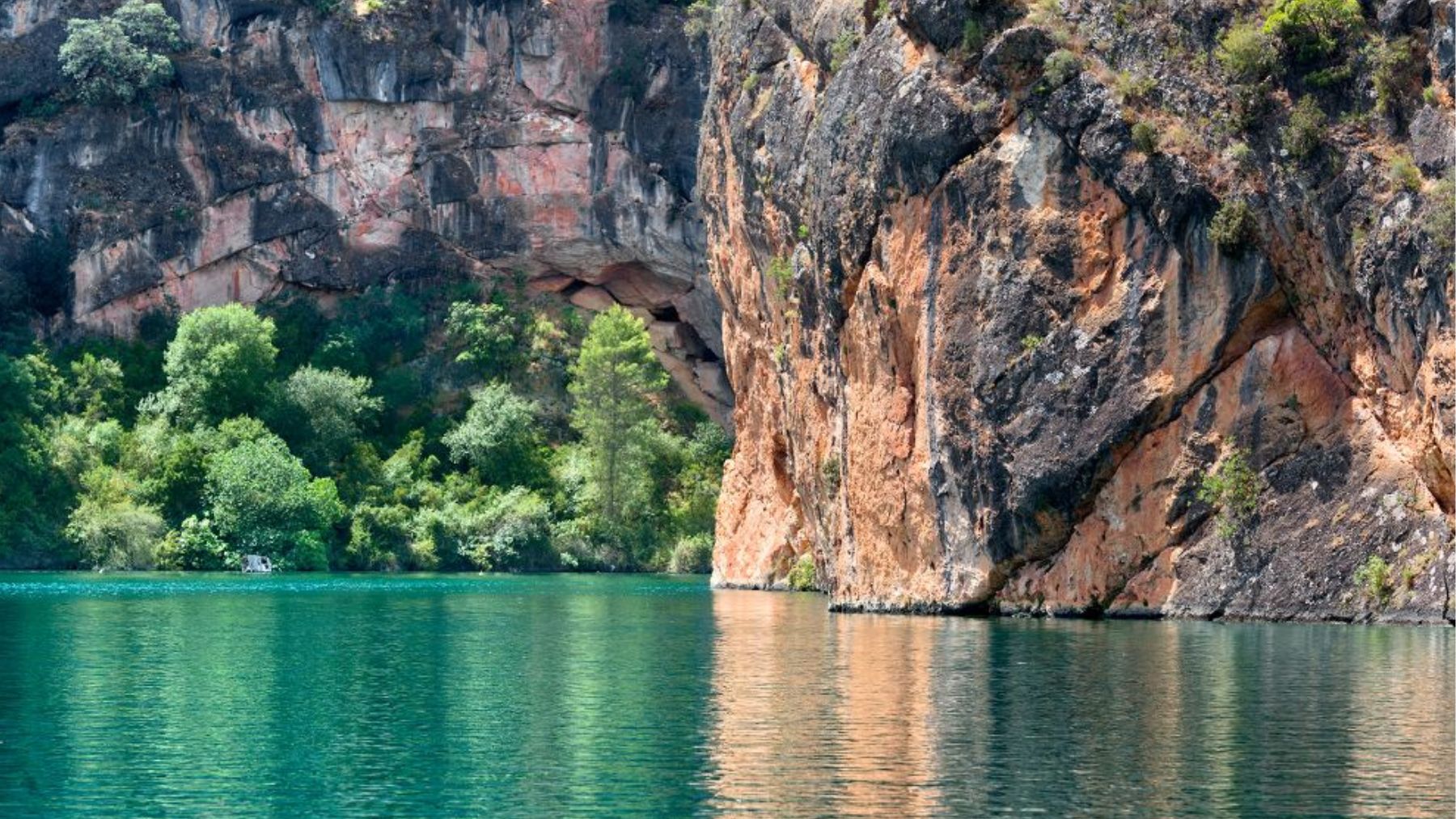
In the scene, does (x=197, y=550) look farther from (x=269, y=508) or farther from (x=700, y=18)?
(x=700, y=18)

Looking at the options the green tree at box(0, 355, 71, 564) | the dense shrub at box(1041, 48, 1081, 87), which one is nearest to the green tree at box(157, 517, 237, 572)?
the green tree at box(0, 355, 71, 564)

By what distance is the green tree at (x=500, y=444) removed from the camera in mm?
102062

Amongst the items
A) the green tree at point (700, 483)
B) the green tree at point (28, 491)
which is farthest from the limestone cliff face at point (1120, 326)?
the green tree at point (28, 491)

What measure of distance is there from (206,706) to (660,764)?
31.5 ft

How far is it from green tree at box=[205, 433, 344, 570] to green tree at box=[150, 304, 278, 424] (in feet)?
21.6

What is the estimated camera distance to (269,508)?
92625mm

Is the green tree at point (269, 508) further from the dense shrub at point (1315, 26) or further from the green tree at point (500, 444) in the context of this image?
the dense shrub at point (1315, 26)

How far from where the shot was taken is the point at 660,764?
27.0m

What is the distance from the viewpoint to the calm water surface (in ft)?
80.3

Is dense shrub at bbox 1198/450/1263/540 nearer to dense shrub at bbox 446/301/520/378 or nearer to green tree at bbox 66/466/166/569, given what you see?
green tree at bbox 66/466/166/569

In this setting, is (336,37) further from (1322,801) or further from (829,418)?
(1322,801)

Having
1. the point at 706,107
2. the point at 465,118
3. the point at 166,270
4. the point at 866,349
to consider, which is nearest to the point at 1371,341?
the point at 866,349

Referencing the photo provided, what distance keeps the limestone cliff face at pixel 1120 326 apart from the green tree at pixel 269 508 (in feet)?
130

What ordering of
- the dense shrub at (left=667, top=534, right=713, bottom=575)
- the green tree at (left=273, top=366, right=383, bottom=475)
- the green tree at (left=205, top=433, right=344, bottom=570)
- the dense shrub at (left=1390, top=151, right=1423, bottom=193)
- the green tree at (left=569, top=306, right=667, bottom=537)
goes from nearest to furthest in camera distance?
the dense shrub at (left=1390, top=151, right=1423, bottom=193), the green tree at (left=205, top=433, right=344, bottom=570), the dense shrub at (left=667, top=534, right=713, bottom=575), the green tree at (left=569, top=306, right=667, bottom=537), the green tree at (left=273, top=366, right=383, bottom=475)
